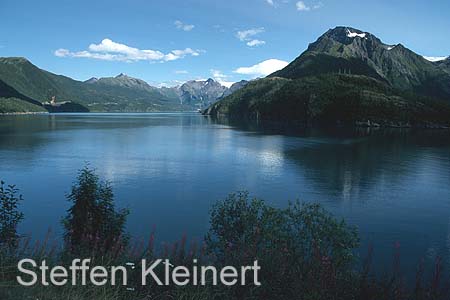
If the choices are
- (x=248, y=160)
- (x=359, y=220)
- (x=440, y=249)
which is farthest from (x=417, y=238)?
(x=248, y=160)

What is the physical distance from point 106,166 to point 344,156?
73.3m

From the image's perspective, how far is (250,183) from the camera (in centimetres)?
7488

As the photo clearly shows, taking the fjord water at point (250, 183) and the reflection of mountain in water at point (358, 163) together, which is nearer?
the fjord water at point (250, 183)

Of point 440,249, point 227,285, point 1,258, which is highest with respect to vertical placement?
point 1,258

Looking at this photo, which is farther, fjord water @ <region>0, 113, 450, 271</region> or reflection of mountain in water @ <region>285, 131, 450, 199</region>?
reflection of mountain in water @ <region>285, 131, 450, 199</region>

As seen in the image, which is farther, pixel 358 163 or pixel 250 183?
pixel 358 163

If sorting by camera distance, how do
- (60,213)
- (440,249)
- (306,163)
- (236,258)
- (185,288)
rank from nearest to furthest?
(185,288) → (236,258) → (440,249) → (60,213) → (306,163)

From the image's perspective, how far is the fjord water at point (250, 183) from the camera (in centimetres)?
4756

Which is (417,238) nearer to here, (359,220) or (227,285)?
(359,220)

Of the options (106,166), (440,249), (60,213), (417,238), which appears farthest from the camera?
(106,166)

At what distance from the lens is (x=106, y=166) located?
88.8 m

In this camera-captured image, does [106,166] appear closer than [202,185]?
No

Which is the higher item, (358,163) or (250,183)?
(358,163)

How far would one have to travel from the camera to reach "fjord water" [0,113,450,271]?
4756cm
